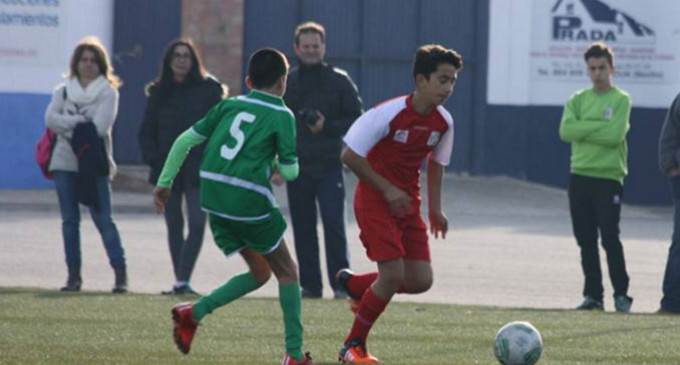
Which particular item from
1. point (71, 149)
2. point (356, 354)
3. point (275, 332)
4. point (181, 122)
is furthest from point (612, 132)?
point (356, 354)

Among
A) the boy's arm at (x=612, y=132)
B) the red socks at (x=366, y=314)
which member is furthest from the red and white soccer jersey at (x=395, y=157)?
the boy's arm at (x=612, y=132)

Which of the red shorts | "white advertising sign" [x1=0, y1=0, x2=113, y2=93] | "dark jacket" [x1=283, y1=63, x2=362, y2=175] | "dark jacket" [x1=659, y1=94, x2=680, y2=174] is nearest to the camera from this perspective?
the red shorts

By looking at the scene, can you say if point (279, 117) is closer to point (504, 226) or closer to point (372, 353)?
point (372, 353)

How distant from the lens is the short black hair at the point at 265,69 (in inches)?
332

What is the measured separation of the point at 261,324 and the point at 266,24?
16.7 m

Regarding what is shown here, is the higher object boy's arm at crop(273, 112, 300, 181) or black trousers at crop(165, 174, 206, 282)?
boy's arm at crop(273, 112, 300, 181)

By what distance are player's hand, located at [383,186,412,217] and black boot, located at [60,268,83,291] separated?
520cm

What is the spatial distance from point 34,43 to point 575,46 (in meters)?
8.47

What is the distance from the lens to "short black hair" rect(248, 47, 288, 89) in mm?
8430

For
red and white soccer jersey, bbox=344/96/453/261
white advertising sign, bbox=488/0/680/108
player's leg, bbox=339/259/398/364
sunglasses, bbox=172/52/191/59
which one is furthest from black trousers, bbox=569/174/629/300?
white advertising sign, bbox=488/0/680/108

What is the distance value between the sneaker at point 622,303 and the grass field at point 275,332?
0.54 meters

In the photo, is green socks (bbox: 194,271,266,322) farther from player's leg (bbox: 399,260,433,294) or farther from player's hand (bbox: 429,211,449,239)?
player's hand (bbox: 429,211,449,239)

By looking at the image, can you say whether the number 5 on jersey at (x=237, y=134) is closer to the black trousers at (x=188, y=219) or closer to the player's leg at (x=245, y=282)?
the player's leg at (x=245, y=282)

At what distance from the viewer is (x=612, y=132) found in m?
12.9
